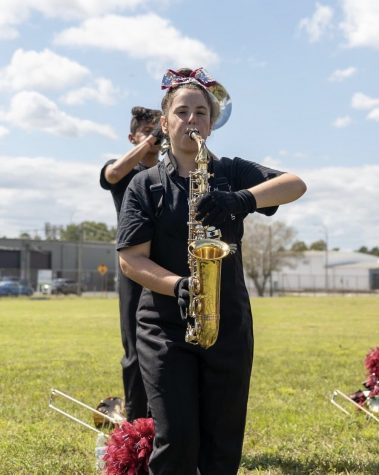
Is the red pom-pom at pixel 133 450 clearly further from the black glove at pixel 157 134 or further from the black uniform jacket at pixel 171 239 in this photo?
the black glove at pixel 157 134

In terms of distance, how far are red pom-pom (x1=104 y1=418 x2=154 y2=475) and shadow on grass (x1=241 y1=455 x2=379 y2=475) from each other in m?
1.47

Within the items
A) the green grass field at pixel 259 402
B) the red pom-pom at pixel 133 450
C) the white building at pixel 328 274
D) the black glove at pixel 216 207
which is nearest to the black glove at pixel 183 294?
the black glove at pixel 216 207

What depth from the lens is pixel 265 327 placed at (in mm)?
23453

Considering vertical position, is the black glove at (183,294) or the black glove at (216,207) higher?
the black glove at (216,207)

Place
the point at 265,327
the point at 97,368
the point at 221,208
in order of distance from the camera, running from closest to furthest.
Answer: the point at 221,208 → the point at 97,368 → the point at 265,327

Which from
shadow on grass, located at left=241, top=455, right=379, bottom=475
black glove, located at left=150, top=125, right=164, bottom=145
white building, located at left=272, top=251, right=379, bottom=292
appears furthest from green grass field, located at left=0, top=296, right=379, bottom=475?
white building, located at left=272, top=251, right=379, bottom=292

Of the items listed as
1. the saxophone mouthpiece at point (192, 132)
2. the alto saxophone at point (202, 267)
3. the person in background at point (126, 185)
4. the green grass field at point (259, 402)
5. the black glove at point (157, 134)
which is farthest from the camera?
the green grass field at point (259, 402)

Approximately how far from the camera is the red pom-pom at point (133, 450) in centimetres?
444

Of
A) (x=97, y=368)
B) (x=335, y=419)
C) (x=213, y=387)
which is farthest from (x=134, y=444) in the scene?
(x=97, y=368)

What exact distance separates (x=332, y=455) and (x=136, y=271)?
2951mm

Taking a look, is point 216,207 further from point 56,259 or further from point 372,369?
point 56,259

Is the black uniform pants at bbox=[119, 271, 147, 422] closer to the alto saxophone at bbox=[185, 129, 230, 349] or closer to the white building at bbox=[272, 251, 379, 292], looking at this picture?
the alto saxophone at bbox=[185, 129, 230, 349]

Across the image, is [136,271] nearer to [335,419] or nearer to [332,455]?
[332,455]

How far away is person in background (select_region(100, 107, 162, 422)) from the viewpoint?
18.1ft
